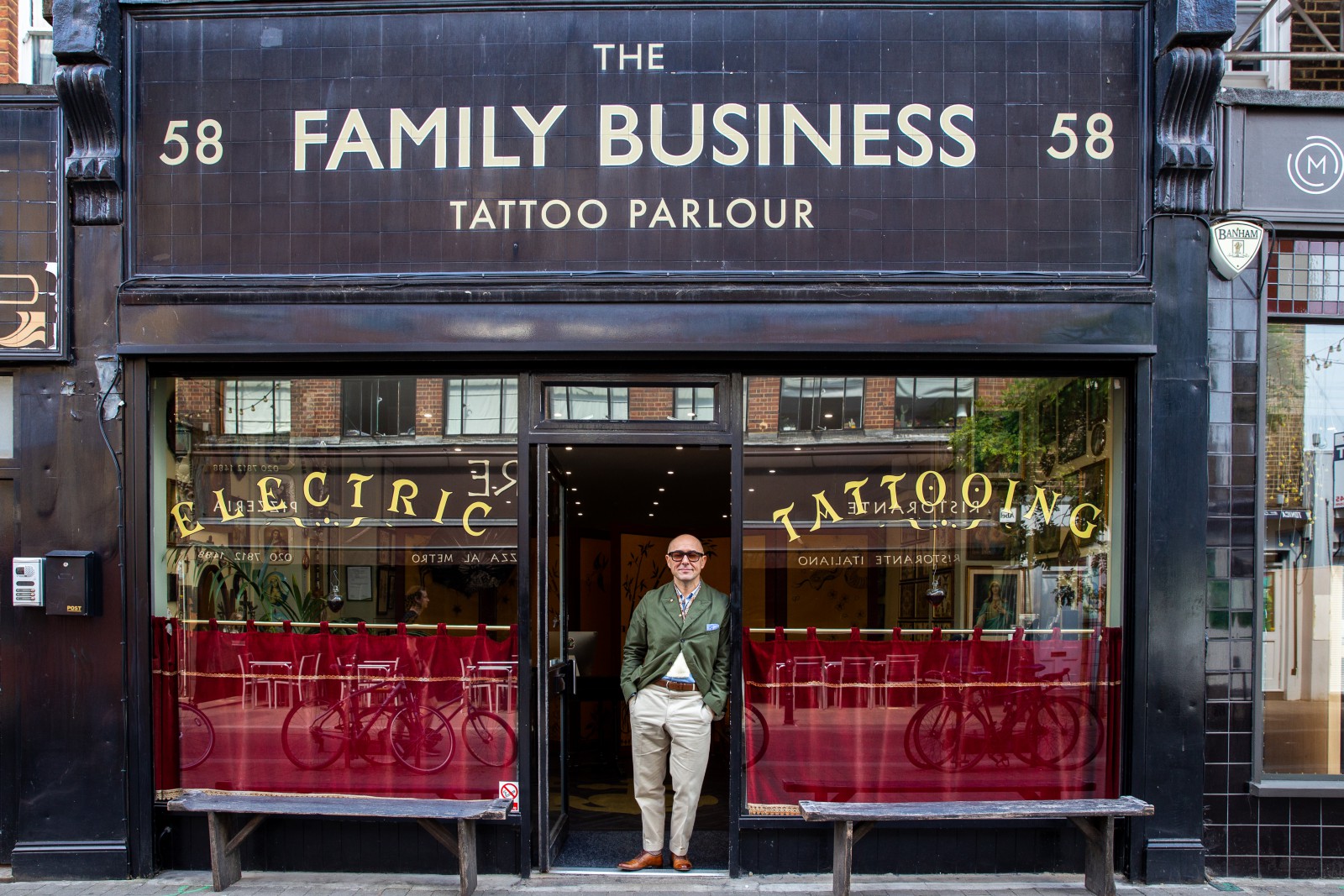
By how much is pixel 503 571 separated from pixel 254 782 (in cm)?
211

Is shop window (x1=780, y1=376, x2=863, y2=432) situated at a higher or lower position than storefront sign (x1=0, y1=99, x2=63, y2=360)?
lower

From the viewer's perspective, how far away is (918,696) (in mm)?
6145

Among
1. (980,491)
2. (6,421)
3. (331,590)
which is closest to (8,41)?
(6,421)

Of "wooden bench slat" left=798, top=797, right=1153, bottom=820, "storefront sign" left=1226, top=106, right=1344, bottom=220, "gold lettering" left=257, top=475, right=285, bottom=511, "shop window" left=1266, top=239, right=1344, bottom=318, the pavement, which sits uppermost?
"storefront sign" left=1226, top=106, right=1344, bottom=220

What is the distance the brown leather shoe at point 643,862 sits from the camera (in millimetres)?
5957

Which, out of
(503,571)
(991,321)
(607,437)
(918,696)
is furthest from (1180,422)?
(503,571)

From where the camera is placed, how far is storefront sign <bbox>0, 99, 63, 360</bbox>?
610 cm

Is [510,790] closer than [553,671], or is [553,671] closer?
[510,790]

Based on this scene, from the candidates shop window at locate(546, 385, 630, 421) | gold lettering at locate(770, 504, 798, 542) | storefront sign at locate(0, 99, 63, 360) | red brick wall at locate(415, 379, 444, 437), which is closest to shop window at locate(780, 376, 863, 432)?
gold lettering at locate(770, 504, 798, 542)

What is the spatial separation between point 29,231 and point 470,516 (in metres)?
3.33

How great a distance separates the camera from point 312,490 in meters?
6.40

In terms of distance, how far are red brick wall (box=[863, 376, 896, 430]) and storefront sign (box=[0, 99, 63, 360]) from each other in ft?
16.7

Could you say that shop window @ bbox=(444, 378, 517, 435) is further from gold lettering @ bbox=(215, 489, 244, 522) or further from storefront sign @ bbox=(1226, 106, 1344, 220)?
storefront sign @ bbox=(1226, 106, 1344, 220)

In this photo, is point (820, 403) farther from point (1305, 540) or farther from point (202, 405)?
point (202, 405)
